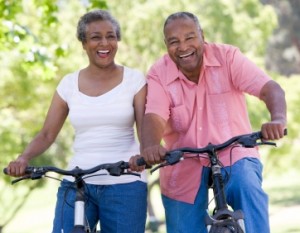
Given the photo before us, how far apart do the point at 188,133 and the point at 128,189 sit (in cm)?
48

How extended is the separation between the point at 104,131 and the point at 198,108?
1.85ft

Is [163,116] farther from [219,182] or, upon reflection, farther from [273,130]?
[273,130]

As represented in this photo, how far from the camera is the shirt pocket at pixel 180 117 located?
5117mm

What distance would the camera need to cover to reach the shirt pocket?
512 cm

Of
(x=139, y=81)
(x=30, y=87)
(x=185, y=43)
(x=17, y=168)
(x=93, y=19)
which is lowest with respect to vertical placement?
(x=17, y=168)

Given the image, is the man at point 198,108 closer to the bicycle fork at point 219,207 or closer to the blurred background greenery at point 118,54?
the bicycle fork at point 219,207

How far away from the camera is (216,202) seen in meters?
4.57

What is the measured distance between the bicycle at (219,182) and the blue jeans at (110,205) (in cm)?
53

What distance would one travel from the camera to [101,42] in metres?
5.23

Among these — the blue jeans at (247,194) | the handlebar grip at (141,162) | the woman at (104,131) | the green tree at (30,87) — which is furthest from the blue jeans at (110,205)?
the green tree at (30,87)

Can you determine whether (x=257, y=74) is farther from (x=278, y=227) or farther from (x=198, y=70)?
(x=278, y=227)

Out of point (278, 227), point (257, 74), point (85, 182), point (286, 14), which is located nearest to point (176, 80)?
point (257, 74)

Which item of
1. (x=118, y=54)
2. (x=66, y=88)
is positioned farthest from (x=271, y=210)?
(x=66, y=88)

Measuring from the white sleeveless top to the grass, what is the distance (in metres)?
13.3
